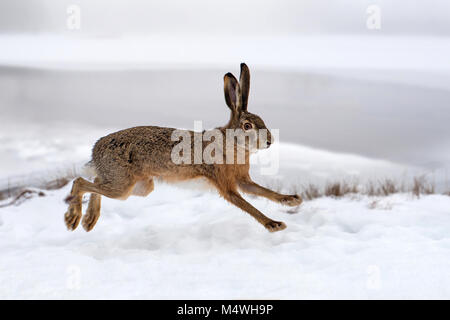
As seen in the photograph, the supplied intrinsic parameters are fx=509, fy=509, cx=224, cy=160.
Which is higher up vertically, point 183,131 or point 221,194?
point 183,131

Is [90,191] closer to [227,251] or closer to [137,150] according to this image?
[137,150]

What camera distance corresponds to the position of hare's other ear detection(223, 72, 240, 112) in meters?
4.91

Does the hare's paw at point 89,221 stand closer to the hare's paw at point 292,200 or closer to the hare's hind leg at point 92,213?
the hare's hind leg at point 92,213

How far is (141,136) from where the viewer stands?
5277 millimetres

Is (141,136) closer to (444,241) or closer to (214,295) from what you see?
(214,295)

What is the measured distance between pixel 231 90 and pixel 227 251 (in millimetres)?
1614

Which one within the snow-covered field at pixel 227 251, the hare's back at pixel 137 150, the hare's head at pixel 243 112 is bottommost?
the snow-covered field at pixel 227 251

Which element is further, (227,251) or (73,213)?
(73,213)

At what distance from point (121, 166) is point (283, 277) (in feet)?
6.49

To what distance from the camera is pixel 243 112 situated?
5.05 meters

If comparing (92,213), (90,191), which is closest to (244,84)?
(90,191)

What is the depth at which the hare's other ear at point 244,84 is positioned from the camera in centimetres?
495

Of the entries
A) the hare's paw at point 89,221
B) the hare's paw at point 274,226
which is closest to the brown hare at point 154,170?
Result: the hare's paw at point 274,226
